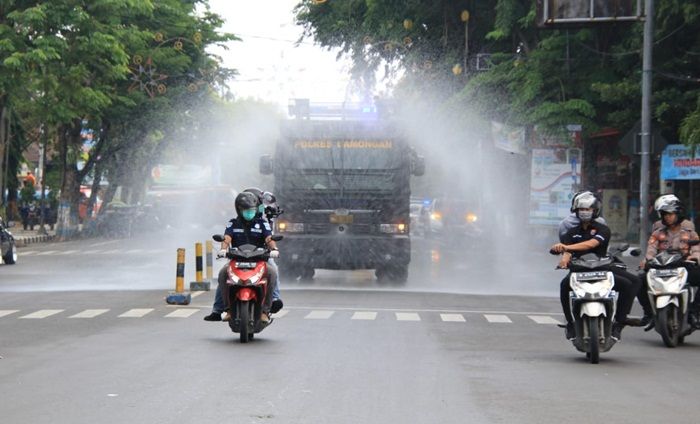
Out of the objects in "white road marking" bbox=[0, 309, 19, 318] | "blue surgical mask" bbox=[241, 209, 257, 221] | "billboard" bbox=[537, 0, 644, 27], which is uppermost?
"billboard" bbox=[537, 0, 644, 27]

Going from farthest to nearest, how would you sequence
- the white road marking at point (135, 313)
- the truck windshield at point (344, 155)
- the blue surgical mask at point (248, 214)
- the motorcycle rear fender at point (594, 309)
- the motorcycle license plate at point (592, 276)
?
the truck windshield at point (344, 155) → the white road marking at point (135, 313) → the blue surgical mask at point (248, 214) → the motorcycle license plate at point (592, 276) → the motorcycle rear fender at point (594, 309)

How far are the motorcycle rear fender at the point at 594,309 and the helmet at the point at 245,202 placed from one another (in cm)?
397

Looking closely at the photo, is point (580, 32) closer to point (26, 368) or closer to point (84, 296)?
point (84, 296)

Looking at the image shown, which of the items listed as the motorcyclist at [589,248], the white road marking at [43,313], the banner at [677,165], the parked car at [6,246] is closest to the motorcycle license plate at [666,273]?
the motorcyclist at [589,248]

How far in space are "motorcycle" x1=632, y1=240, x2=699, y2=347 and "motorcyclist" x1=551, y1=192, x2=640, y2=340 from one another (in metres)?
0.99

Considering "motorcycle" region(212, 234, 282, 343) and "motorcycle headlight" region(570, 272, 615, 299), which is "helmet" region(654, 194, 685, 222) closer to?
"motorcycle headlight" region(570, 272, 615, 299)

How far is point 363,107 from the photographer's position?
1017 inches

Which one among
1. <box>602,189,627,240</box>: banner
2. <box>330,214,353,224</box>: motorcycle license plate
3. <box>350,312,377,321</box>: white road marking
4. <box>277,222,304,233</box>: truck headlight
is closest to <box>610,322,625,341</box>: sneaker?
<box>350,312,377,321</box>: white road marking

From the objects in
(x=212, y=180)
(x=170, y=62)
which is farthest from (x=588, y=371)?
(x=212, y=180)

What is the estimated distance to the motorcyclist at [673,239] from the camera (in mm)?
14406

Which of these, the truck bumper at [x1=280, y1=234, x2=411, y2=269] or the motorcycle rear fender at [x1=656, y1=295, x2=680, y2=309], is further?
the truck bumper at [x1=280, y1=234, x2=411, y2=269]

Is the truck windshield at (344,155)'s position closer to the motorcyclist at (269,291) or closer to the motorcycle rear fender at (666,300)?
the motorcyclist at (269,291)

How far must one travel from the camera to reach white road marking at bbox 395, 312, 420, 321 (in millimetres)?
17625

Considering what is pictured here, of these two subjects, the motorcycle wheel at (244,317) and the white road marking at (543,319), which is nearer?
the motorcycle wheel at (244,317)
